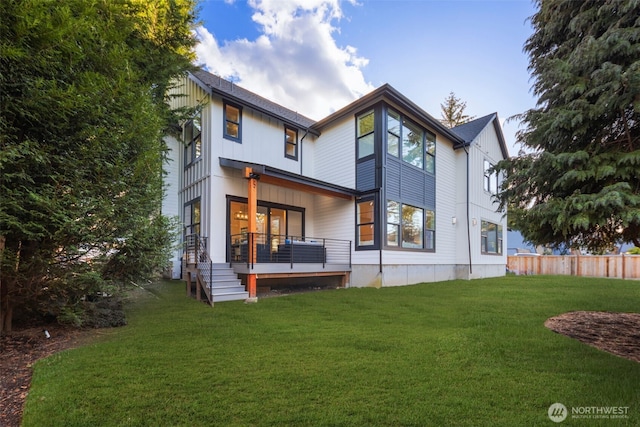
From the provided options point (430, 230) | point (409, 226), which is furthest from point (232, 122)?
point (430, 230)

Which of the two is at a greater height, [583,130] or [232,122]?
[232,122]

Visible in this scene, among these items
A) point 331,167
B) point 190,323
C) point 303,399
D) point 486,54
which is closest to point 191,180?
point 331,167

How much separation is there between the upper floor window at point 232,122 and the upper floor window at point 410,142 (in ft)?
16.6

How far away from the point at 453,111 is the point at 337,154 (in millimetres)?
27067

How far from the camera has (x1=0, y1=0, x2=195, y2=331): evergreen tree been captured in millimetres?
3812

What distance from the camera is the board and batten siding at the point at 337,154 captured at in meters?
11.4

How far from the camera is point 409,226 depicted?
1137 centimetres

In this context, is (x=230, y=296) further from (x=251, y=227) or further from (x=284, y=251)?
(x=284, y=251)

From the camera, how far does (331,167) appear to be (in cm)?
1213

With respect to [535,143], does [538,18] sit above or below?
above

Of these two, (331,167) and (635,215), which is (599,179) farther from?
(331,167)

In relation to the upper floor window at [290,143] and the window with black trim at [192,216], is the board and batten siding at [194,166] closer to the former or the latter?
the window with black trim at [192,216]

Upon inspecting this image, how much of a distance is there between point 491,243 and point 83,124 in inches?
649

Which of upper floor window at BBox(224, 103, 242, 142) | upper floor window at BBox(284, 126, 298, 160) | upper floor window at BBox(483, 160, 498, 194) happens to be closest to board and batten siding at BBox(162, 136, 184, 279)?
upper floor window at BBox(224, 103, 242, 142)
